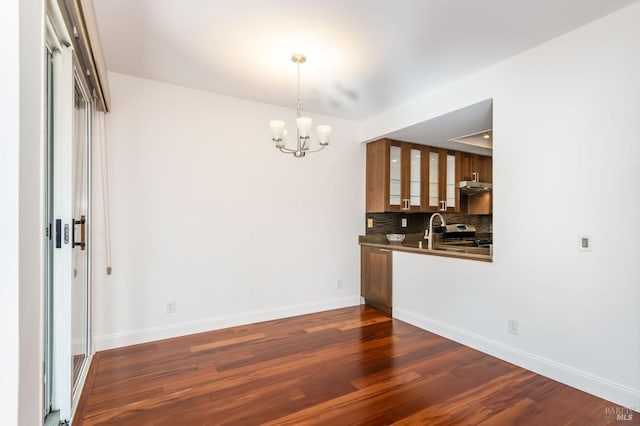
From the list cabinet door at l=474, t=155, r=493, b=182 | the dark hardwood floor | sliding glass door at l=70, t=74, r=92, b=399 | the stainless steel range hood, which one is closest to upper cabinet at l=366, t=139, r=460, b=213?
the stainless steel range hood

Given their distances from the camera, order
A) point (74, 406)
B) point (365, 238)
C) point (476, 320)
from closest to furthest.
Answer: point (74, 406), point (476, 320), point (365, 238)

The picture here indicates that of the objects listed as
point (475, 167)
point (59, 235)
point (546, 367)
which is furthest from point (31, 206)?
point (475, 167)

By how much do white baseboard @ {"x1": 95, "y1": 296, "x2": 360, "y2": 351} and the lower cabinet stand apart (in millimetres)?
294

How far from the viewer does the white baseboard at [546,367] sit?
2086mm

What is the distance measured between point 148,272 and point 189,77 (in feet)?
6.49

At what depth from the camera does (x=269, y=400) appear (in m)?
2.18

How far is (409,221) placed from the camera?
5.08 metres

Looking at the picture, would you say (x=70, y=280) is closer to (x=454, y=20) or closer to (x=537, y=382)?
(x=454, y=20)

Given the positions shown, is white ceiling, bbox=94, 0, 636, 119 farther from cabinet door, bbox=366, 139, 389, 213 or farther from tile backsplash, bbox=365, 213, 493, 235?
tile backsplash, bbox=365, 213, 493, 235

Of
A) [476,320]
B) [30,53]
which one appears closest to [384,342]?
[476,320]

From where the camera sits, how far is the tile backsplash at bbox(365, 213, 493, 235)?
187 inches

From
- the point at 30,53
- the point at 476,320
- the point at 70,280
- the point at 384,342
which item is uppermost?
the point at 30,53

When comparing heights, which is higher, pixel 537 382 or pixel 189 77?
pixel 189 77
